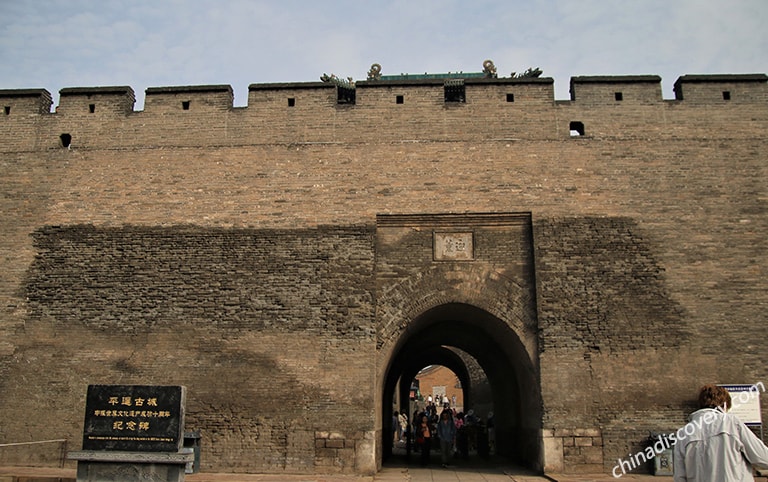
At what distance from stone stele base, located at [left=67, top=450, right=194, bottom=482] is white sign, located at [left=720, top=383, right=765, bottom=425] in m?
7.60

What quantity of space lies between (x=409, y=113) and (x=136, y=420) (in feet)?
Result: 21.1

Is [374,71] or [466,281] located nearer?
[466,281]

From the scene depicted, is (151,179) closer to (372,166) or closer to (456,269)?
(372,166)

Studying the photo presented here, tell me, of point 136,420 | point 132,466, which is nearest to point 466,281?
point 136,420

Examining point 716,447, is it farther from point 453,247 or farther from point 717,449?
point 453,247

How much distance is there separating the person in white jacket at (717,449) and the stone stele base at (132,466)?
5275 millimetres

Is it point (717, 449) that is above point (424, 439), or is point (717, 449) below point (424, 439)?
above

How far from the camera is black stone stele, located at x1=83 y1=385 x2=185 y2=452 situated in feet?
24.2

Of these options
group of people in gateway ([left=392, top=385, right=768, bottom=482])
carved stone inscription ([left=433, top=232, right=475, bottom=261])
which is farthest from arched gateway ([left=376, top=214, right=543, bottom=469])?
group of people in gateway ([left=392, top=385, right=768, bottom=482])

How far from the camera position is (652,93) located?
36.2 ft

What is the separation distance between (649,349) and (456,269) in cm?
312

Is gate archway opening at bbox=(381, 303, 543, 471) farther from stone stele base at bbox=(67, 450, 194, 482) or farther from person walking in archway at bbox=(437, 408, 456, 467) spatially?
stone stele base at bbox=(67, 450, 194, 482)

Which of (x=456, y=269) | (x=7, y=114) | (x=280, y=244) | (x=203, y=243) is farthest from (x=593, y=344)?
(x=7, y=114)

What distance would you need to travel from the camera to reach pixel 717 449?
3.81m
